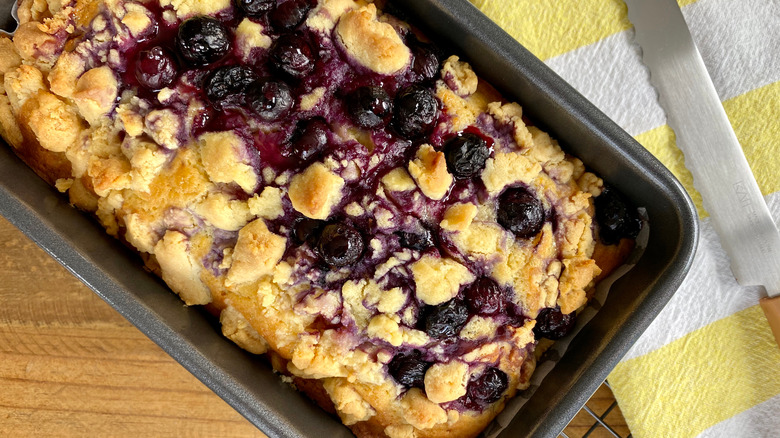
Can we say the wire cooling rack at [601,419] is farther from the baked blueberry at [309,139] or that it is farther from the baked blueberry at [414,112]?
Answer: the baked blueberry at [309,139]

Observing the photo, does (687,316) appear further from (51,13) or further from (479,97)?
(51,13)

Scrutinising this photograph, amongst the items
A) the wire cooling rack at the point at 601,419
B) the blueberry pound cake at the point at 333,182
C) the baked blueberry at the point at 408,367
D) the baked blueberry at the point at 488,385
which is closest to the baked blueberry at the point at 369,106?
the blueberry pound cake at the point at 333,182

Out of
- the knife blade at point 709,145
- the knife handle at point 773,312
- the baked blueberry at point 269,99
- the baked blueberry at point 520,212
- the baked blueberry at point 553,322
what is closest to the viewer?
the baked blueberry at point 269,99

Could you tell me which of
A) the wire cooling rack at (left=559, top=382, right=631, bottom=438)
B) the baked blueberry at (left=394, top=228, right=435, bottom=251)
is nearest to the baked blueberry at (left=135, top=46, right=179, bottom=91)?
the baked blueberry at (left=394, top=228, right=435, bottom=251)

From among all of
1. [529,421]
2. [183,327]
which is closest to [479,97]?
[529,421]

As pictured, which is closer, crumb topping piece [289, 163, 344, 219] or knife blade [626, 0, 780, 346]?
crumb topping piece [289, 163, 344, 219]

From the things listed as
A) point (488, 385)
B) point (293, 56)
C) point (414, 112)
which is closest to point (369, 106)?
point (414, 112)

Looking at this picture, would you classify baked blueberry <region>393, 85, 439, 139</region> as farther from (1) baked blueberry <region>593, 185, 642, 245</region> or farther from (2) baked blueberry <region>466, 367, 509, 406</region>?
(2) baked blueberry <region>466, 367, 509, 406</region>
